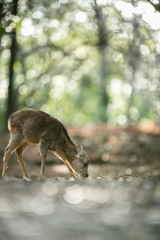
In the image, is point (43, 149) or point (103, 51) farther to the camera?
point (103, 51)

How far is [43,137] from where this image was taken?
22.1ft

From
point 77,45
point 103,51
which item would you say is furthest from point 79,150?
point 77,45

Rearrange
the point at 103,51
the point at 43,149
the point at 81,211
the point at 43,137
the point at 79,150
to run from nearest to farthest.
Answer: the point at 81,211 < the point at 43,149 < the point at 43,137 < the point at 79,150 < the point at 103,51

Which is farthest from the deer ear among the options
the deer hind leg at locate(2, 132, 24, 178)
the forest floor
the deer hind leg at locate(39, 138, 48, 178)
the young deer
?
the forest floor

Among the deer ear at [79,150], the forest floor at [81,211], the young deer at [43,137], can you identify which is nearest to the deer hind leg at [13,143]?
the young deer at [43,137]

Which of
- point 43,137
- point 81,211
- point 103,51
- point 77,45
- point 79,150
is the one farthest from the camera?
point 77,45

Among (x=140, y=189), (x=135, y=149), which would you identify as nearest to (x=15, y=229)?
(x=140, y=189)

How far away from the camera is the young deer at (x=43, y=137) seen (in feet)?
21.9

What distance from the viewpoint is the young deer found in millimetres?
6660

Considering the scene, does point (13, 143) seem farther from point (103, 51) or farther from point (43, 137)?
point (103, 51)

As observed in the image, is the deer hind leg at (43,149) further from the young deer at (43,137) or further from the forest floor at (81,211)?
the forest floor at (81,211)

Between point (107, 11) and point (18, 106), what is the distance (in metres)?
7.52

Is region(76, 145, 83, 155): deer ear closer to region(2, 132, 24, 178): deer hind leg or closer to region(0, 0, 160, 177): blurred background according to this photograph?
region(2, 132, 24, 178): deer hind leg

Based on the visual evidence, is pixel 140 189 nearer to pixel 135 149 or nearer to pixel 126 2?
pixel 126 2
